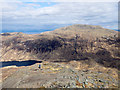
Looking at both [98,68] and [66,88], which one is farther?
[98,68]

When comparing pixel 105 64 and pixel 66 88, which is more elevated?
pixel 66 88

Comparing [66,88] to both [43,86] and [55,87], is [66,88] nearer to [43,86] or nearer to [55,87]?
[55,87]

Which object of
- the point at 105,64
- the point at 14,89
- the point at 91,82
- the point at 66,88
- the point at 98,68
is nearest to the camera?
the point at 66,88

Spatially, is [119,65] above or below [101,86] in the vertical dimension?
below

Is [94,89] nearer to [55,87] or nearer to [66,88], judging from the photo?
[66,88]

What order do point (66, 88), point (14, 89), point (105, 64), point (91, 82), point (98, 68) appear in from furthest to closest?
1. point (105, 64)
2. point (98, 68)
3. point (91, 82)
4. point (14, 89)
5. point (66, 88)

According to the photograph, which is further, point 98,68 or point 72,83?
point 98,68

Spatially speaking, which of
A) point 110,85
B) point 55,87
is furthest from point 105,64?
point 55,87

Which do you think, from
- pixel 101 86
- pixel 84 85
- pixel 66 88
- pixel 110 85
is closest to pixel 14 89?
pixel 66 88

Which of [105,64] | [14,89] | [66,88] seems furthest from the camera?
[105,64]
